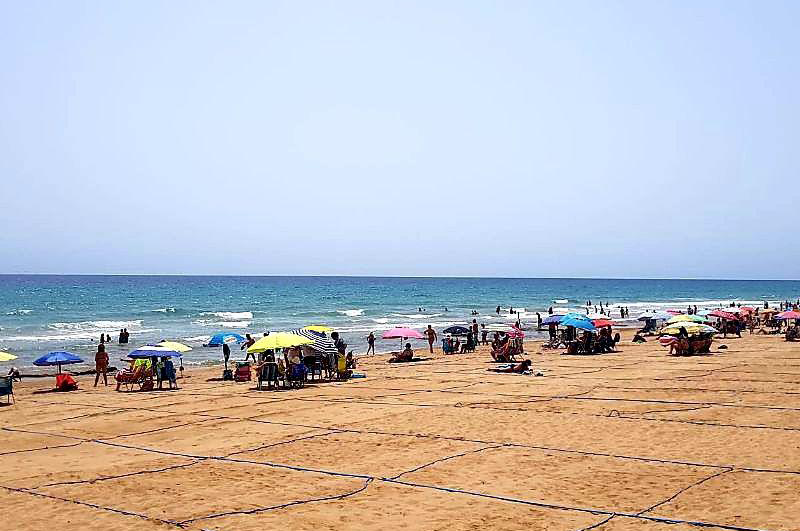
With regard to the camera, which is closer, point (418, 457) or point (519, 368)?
Answer: point (418, 457)

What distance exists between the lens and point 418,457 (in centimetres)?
1217

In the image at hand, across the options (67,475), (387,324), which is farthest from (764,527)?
(387,324)

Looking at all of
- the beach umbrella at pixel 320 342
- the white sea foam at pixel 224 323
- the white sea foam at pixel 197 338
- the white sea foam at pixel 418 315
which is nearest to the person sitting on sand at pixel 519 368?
the beach umbrella at pixel 320 342

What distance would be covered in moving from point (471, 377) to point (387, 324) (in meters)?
41.5

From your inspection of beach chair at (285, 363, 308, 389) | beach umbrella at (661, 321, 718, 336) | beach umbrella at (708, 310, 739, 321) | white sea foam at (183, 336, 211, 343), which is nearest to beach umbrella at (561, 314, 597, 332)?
beach umbrella at (661, 321, 718, 336)

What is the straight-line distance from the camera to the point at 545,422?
1503cm

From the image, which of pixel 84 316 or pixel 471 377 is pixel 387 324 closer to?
pixel 84 316

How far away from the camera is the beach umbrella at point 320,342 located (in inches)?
934

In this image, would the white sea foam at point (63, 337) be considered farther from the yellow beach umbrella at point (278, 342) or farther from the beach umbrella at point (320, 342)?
the yellow beach umbrella at point (278, 342)

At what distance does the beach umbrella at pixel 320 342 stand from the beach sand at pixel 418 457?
223 centimetres

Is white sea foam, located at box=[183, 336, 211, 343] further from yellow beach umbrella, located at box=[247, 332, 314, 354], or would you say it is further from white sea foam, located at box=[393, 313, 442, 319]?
yellow beach umbrella, located at box=[247, 332, 314, 354]

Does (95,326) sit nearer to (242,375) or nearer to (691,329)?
(242,375)

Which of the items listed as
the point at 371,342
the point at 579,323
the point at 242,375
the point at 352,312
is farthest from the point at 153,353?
the point at 352,312

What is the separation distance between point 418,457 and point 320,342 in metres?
12.1
